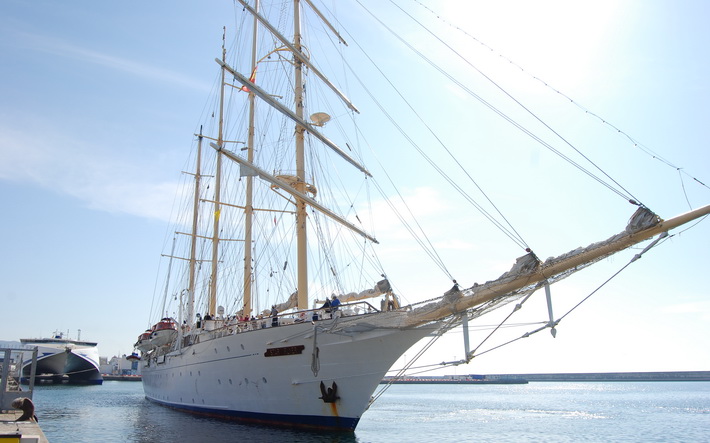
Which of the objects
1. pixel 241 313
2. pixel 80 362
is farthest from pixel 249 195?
pixel 80 362

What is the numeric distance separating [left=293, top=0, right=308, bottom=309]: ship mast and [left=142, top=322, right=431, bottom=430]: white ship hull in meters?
4.16

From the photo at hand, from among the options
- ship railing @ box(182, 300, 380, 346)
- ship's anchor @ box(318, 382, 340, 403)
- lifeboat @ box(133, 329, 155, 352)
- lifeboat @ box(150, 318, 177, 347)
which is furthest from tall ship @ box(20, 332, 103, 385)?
ship's anchor @ box(318, 382, 340, 403)

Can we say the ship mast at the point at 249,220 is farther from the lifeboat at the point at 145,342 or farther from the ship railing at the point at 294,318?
the lifeboat at the point at 145,342

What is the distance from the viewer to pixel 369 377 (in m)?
17.3

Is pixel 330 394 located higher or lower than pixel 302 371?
lower

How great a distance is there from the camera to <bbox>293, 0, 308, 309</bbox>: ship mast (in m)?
23.6

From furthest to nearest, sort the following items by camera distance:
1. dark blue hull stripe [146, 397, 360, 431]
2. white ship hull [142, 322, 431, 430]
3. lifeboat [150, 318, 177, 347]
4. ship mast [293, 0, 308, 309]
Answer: lifeboat [150, 318, 177, 347] < ship mast [293, 0, 308, 309] < dark blue hull stripe [146, 397, 360, 431] < white ship hull [142, 322, 431, 430]

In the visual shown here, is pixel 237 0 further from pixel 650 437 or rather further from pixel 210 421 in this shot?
pixel 650 437

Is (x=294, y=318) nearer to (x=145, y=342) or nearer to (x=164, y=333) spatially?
(x=164, y=333)

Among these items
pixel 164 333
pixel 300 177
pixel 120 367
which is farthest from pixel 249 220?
pixel 120 367

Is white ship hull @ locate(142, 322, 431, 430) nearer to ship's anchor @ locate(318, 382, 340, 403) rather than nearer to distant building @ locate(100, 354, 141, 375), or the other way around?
ship's anchor @ locate(318, 382, 340, 403)

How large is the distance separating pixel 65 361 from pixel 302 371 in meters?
62.7

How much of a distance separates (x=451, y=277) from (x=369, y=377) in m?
4.65

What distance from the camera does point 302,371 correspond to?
18047mm
